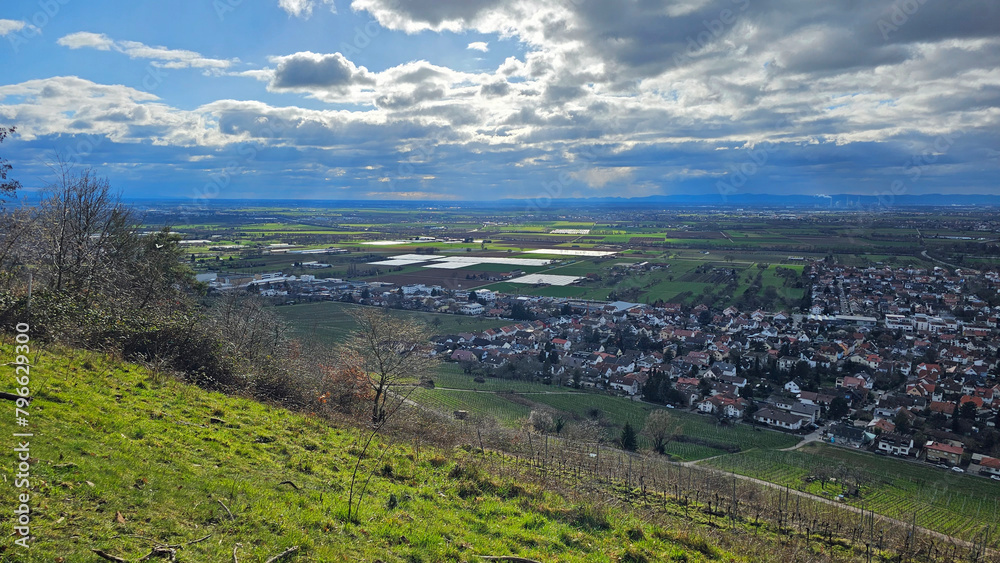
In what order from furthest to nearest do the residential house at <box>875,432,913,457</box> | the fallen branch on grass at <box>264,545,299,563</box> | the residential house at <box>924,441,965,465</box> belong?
the residential house at <box>875,432,913,457</box> < the residential house at <box>924,441,965,465</box> < the fallen branch on grass at <box>264,545,299,563</box>

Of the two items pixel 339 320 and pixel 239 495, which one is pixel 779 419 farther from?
pixel 339 320

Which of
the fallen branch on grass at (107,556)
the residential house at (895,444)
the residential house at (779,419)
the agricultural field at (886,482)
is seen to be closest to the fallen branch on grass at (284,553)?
the fallen branch on grass at (107,556)

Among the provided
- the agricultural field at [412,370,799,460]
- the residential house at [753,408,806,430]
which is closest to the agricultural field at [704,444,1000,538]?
the agricultural field at [412,370,799,460]

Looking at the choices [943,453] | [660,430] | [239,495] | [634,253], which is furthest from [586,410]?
[634,253]

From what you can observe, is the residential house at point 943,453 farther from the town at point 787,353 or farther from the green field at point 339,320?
the green field at point 339,320

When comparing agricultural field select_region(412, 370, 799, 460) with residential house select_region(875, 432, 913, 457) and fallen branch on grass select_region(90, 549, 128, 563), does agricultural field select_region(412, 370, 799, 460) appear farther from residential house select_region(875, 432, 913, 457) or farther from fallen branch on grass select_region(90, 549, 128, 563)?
fallen branch on grass select_region(90, 549, 128, 563)
